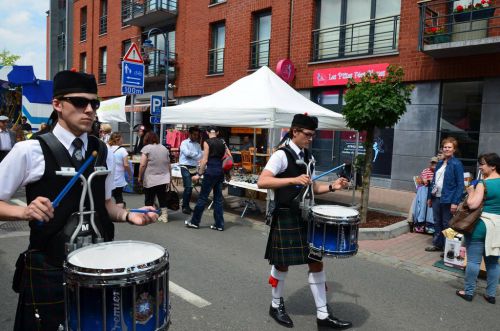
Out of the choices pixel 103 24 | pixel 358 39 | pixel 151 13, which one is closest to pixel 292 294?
pixel 358 39

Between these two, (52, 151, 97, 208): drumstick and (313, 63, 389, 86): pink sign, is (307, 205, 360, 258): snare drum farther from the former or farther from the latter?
(313, 63, 389, 86): pink sign

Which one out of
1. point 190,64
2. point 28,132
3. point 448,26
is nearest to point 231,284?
point 28,132

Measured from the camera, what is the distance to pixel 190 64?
19641 millimetres

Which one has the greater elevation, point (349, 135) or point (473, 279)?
point (349, 135)

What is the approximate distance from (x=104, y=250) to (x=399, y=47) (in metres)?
12.2

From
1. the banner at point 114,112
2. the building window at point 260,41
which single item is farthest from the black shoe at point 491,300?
the building window at point 260,41

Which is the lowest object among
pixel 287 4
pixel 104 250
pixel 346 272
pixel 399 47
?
pixel 346 272

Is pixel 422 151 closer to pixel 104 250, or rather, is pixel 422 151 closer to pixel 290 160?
pixel 290 160

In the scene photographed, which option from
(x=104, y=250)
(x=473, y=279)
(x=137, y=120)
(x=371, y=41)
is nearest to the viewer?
(x=104, y=250)

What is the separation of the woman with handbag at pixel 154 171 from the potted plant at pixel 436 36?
804 cm

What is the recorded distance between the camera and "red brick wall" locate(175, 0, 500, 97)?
11.6 m

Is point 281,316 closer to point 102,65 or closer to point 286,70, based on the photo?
point 286,70

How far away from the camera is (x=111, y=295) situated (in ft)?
6.21

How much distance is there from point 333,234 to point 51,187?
2.29 metres
